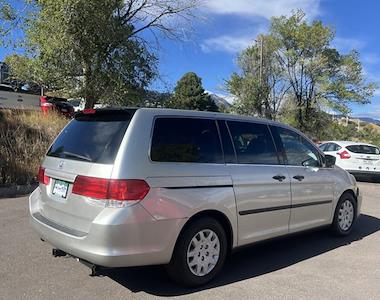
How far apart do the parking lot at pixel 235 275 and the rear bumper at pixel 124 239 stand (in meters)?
0.43

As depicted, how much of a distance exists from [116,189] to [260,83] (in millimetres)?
33188

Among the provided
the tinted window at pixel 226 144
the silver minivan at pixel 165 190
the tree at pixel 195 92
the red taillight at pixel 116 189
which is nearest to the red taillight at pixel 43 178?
the silver minivan at pixel 165 190

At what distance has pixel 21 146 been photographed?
35.9ft

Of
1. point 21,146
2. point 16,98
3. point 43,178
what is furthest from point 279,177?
point 16,98

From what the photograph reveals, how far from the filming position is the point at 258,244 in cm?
537

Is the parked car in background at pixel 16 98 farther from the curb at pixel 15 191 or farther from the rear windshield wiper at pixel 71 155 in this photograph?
the rear windshield wiper at pixel 71 155

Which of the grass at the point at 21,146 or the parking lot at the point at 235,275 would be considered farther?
the grass at the point at 21,146

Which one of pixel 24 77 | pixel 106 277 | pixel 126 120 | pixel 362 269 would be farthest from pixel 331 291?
pixel 24 77

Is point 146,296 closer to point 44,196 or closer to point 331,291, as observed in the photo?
point 44,196

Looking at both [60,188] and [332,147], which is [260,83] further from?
[60,188]

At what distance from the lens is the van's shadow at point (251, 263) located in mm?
4693

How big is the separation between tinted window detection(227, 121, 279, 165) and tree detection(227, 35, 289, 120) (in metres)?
29.7

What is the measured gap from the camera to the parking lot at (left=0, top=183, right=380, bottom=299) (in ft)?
14.8

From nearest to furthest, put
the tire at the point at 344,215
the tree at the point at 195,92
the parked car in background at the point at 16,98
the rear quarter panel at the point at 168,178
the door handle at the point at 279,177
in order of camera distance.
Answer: the rear quarter panel at the point at 168,178
the door handle at the point at 279,177
the tire at the point at 344,215
the parked car in background at the point at 16,98
the tree at the point at 195,92
